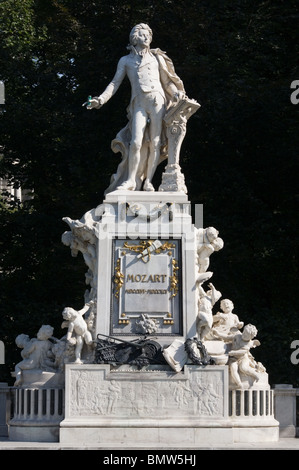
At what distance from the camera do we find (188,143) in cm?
3278

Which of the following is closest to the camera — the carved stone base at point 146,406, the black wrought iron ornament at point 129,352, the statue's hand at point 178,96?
the carved stone base at point 146,406

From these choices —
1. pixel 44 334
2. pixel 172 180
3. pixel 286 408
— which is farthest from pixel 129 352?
pixel 286 408

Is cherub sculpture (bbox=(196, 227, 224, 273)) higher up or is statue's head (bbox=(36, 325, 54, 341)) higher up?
cherub sculpture (bbox=(196, 227, 224, 273))

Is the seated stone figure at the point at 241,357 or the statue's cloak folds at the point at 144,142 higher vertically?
the statue's cloak folds at the point at 144,142

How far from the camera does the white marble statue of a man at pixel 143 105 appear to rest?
2375 centimetres

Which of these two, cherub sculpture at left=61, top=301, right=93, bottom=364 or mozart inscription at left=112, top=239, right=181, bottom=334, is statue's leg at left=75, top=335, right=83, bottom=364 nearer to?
cherub sculpture at left=61, top=301, right=93, bottom=364

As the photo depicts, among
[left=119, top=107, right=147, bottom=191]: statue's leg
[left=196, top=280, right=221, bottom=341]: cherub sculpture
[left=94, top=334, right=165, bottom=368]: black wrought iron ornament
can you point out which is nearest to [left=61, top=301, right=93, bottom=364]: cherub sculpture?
[left=94, top=334, right=165, bottom=368]: black wrought iron ornament

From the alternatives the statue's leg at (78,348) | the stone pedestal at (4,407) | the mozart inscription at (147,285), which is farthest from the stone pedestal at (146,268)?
the stone pedestal at (4,407)

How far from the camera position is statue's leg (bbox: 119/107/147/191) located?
23703 mm

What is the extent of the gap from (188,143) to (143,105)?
29.7ft

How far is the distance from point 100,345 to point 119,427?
1.37 meters

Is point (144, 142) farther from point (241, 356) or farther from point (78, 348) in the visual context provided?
point (241, 356)

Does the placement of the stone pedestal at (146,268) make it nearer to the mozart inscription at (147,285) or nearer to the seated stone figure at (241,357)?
the mozart inscription at (147,285)
